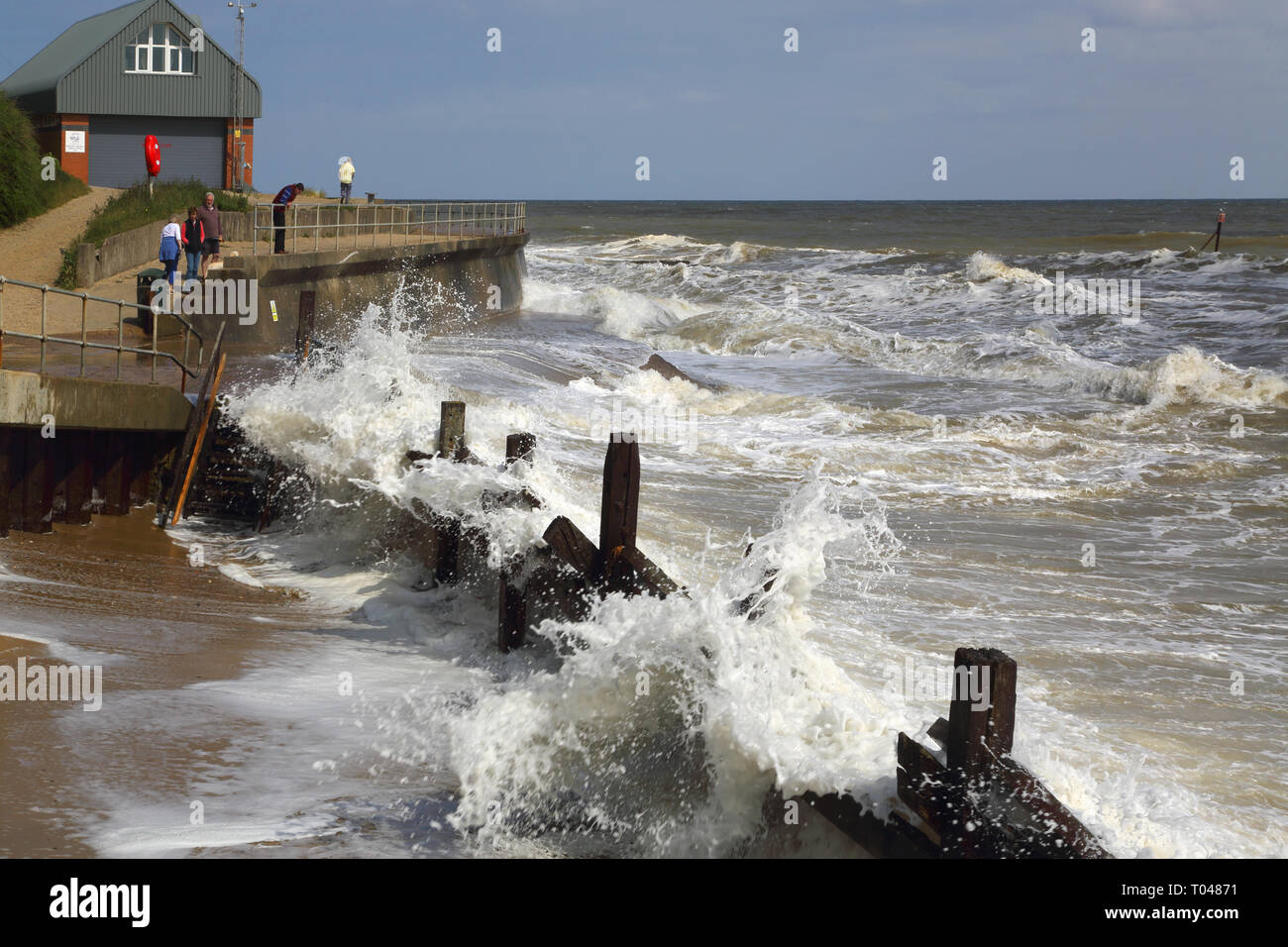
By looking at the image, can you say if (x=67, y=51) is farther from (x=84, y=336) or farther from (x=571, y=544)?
(x=571, y=544)

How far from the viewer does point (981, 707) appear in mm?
4258

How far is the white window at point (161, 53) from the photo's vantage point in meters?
40.8

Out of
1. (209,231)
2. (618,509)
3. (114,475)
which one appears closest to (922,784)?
(618,509)

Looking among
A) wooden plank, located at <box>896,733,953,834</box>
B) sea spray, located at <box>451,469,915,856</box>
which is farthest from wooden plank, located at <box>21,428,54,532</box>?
wooden plank, located at <box>896,733,953,834</box>

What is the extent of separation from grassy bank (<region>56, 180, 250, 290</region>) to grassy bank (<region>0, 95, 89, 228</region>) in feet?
5.50

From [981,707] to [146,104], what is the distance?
42652 millimetres

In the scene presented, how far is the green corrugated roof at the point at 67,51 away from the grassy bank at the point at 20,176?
11.5 metres

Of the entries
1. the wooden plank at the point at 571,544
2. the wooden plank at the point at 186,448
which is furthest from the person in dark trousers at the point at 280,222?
the wooden plank at the point at 571,544

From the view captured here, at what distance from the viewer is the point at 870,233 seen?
75312mm

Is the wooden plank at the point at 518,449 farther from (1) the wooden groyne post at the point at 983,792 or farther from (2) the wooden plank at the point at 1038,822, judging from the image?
(2) the wooden plank at the point at 1038,822
